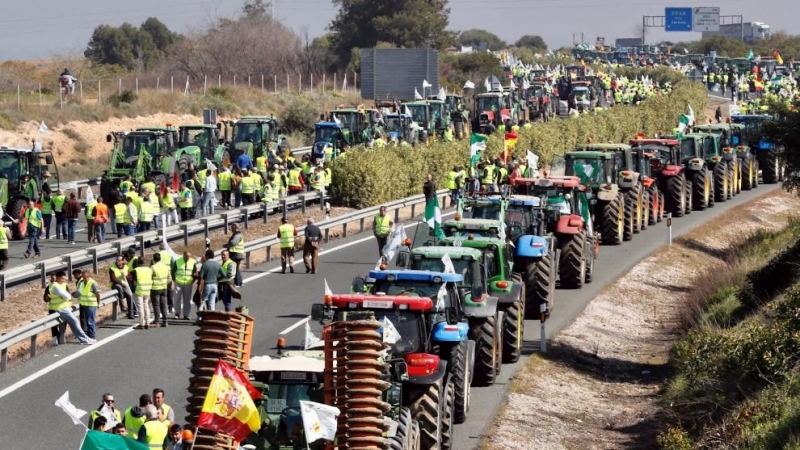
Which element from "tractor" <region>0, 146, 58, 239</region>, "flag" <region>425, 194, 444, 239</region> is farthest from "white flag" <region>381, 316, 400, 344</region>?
"tractor" <region>0, 146, 58, 239</region>

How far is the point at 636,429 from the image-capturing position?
2156 cm

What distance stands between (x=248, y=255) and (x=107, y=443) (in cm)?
1968

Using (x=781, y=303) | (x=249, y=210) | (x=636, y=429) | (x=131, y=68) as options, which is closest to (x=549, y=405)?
(x=636, y=429)

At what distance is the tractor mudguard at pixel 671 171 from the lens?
4100 cm

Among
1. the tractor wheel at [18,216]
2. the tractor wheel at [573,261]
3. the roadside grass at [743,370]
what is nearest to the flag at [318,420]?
the roadside grass at [743,370]

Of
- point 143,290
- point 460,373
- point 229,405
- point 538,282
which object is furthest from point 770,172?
point 229,405

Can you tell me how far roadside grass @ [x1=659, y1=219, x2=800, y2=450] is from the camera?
18.3 m

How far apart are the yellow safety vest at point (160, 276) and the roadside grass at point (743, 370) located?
8.23m

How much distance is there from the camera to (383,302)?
668 inches

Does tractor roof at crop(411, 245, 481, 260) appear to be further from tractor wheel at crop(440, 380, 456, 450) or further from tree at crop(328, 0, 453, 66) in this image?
tree at crop(328, 0, 453, 66)

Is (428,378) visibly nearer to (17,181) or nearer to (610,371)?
(610,371)

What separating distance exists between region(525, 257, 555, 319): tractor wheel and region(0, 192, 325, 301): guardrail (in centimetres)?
832

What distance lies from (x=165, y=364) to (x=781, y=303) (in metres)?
9.29

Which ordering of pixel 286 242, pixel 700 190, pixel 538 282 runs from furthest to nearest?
pixel 700 190, pixel 286 242, pixel 538 282
